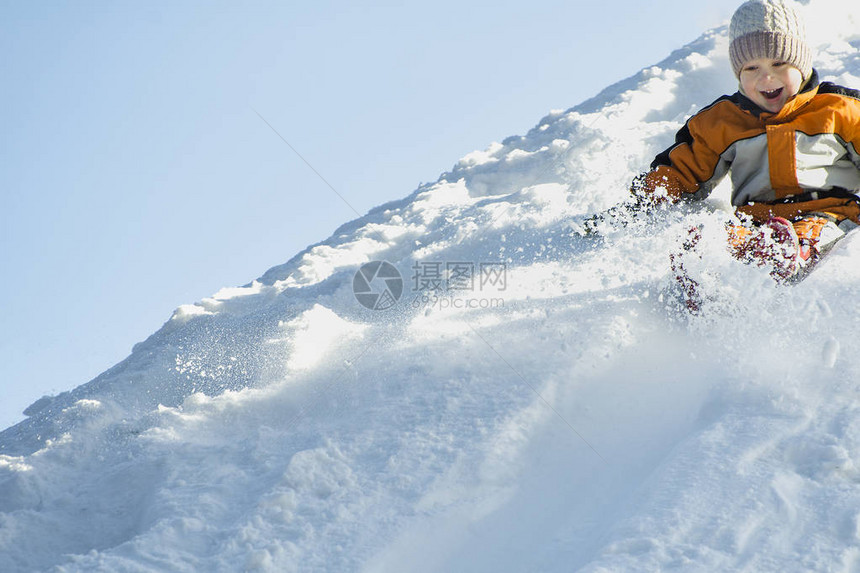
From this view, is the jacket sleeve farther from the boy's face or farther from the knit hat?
the knit hat

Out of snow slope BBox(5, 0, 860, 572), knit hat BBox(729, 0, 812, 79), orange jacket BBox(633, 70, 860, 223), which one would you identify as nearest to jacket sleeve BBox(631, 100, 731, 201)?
orange jacket BBox(633, 70, 860, 223)

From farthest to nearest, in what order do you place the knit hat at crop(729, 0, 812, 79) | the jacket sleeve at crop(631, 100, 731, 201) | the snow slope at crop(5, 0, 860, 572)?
1. the jacket sleeve at crop(631, 100, 731, 201)
2. the knit hat at crop(729, 0, 812, 79)
3. the snow slope at crop(5, 0, 860, 572)

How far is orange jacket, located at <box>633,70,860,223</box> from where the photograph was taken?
2705 mm

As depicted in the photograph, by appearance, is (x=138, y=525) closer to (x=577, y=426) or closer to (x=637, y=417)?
(x=577, y=426)

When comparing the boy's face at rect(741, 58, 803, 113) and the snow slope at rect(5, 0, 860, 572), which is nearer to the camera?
the snow slope at rect(5, 0, 860, 572)

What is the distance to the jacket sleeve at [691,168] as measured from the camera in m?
2.93

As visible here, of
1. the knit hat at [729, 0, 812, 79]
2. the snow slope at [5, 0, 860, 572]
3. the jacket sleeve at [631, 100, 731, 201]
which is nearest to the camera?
the snow slope at [5, 0, 860, 572]

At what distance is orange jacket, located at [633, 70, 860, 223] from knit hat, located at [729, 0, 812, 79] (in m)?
0.16

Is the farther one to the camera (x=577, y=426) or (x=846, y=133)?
(x=846, y=133)

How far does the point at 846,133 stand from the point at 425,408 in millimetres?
2047

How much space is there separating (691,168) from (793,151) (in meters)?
0.40

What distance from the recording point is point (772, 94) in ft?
8.92

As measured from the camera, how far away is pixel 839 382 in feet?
5.59

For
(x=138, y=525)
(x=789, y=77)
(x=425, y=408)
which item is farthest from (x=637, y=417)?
(x=789, y=77)
